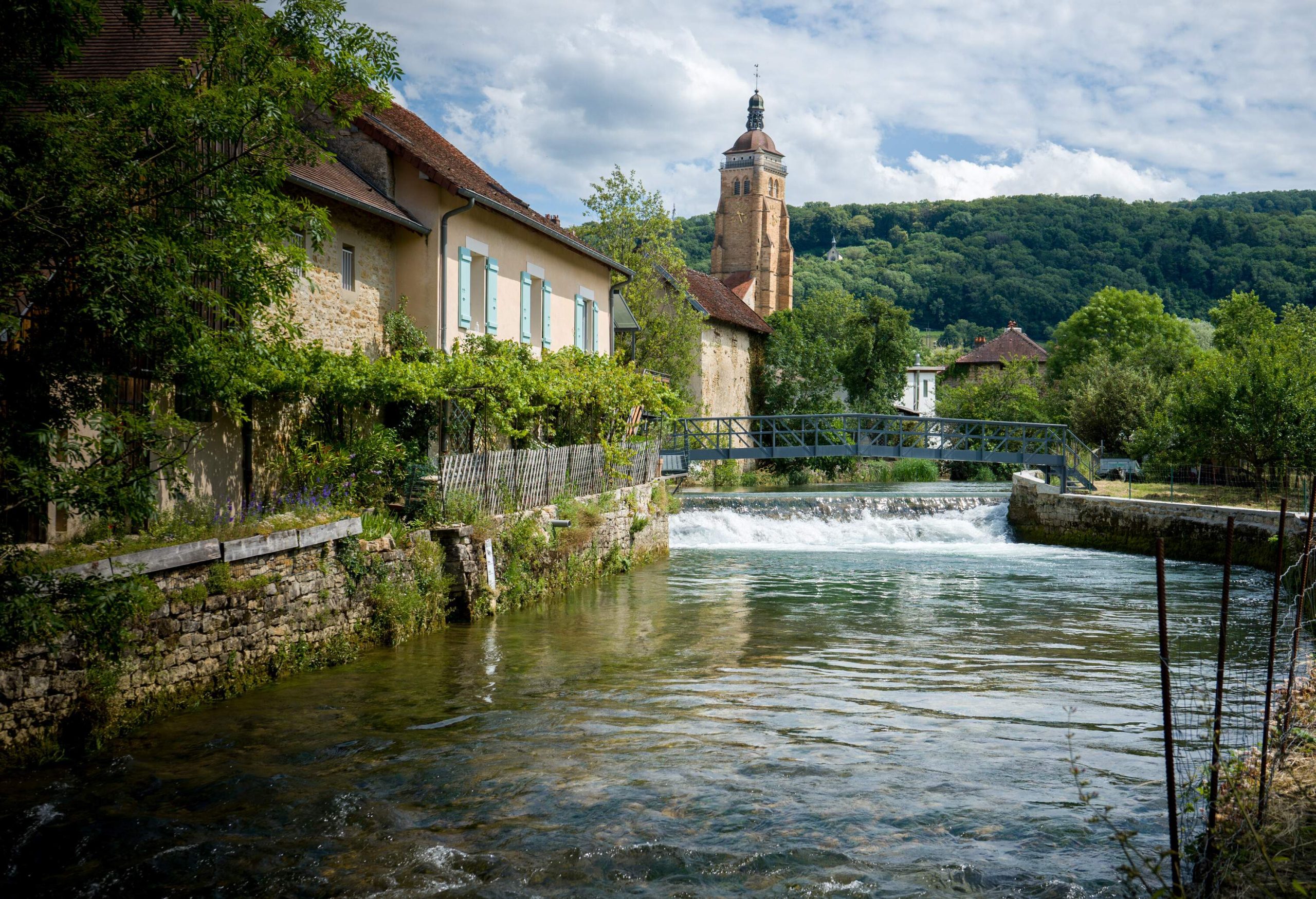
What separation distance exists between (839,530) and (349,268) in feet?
46.9

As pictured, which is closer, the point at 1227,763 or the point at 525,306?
the point at 1227,763

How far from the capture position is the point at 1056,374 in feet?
187

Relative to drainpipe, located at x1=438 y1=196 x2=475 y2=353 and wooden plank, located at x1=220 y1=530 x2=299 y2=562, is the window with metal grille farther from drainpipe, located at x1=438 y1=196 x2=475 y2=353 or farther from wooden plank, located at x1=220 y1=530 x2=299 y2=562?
wooden plank, located at x1=220 y1=530 x2=299 y2=562

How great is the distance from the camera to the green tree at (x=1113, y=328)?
179ft

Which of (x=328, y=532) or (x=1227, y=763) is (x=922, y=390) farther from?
(x=1227, y=763)

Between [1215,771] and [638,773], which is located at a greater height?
[1215,771]

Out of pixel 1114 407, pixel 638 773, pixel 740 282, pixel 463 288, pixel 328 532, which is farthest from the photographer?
pixel 740 282

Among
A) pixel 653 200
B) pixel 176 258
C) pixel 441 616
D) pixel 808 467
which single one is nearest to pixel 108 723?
pixel 176 258

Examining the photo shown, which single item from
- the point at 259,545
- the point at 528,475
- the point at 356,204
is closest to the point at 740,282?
the point at 528,475

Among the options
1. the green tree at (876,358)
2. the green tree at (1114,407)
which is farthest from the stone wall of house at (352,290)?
the green tree at (876,358)

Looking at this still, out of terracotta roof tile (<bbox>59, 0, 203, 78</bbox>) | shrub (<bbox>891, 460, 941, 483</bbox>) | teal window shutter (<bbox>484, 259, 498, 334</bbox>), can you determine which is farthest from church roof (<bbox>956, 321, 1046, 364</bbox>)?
terracotta roof tile (<bbox>59, 0, 203, 78</bbox>)

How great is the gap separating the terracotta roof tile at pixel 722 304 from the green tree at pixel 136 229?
31.9m

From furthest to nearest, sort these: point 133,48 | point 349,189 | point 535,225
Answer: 1. point 535,225
2. point 349,189
3. point 133,48

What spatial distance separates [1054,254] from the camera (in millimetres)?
88125
